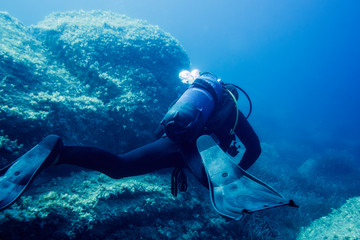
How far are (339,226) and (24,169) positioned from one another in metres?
7.97

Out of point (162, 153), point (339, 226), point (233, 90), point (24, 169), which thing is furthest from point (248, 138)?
point (339, 226)

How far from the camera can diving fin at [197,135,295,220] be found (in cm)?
163

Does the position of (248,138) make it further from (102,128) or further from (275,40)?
(275,40)

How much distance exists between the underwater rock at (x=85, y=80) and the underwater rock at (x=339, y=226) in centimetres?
593

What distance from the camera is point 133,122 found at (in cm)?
564

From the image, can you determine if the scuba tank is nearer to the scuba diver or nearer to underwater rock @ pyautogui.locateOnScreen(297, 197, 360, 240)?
the scuba diver

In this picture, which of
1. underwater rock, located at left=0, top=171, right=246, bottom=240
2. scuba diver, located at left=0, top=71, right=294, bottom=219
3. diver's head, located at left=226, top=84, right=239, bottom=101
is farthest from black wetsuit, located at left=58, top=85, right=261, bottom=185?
underwater rock, located at left=0, top=171, right=246, bottom=240

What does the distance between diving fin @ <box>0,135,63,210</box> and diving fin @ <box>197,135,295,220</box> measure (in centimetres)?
172

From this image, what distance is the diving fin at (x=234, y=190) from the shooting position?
1632 mm

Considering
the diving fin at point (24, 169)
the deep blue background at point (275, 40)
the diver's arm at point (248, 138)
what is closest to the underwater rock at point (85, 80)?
the diving fin at point (24, 169)

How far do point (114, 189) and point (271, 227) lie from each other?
482 centimetres

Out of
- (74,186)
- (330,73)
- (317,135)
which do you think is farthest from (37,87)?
(330,73)

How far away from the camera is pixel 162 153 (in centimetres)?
275

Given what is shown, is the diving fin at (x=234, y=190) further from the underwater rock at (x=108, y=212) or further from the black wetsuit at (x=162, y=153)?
the underwater rock at (x=108, y=212)
